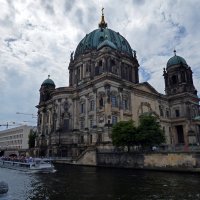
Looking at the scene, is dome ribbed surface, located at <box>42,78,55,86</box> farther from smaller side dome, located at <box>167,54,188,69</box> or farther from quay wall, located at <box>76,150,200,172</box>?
quay wall, located at <box>76,150,200,172</box>

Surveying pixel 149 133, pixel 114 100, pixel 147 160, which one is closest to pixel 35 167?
pixel 147 160

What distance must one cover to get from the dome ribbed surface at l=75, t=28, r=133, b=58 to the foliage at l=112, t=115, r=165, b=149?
35.2 meters

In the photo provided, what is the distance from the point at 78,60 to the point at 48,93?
17.6m

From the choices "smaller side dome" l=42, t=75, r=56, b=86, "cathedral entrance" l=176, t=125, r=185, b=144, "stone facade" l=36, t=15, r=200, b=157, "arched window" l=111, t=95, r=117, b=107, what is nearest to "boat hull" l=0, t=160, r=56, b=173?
"stone facade" l=36, t=15, r=200, b=157

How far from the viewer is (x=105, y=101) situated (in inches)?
2109

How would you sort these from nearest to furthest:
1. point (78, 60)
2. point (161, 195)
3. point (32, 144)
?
point (161, 195)
point (78, 60)
point (32, 144)

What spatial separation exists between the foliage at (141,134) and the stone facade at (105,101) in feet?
24.0

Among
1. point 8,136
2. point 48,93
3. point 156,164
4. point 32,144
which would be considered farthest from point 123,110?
point 8,136

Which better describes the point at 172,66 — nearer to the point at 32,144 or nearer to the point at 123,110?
the point at 123,110

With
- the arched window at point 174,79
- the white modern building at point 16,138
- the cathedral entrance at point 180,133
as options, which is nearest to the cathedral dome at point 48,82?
the white modern building at point 16,138

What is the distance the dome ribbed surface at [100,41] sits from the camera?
72.3m

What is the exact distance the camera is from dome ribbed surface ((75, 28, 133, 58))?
72.3 m

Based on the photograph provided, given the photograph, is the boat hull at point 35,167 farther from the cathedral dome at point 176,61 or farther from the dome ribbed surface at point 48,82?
the cathedral dome at point 176,61

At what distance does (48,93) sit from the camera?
81.8 metres
